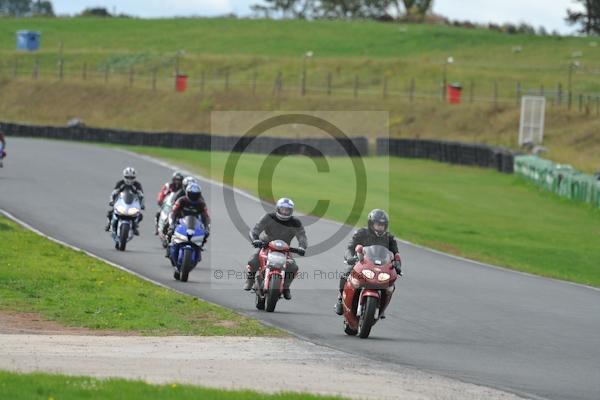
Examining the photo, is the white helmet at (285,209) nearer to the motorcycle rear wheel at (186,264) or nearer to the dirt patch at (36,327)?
the dirt patch at (36,327)

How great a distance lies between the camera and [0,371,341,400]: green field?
1017 centimetres

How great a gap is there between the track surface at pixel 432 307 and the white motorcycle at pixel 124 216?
36cm

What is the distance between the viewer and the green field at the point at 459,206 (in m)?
27.4

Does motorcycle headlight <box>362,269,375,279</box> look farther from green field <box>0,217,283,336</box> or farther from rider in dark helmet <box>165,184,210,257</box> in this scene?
rider in dark helmet <box>165,184,210,257</box>

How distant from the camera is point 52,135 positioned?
203ft

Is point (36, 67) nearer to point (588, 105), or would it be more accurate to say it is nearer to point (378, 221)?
point (588, 105)

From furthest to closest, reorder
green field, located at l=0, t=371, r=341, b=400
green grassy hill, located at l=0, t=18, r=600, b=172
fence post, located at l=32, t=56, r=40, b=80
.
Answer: fence post, located at l=32, t=56, r=40, b=80 < green grassy hill, located at l=0, t=18, r=600, b=172 < green field, located at l=0, t=371, r=341, b=400

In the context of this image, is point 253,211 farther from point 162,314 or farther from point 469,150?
point 469,150

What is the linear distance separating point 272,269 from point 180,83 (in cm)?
6618

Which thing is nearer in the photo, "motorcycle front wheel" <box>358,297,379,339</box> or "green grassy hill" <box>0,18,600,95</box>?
"motorcycle front wheel" <box>358,297,379,339</box>

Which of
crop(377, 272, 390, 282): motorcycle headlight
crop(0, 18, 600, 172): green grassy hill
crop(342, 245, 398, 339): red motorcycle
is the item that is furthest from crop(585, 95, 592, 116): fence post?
crop(377, 272, 390, 282): motorcycle headlight

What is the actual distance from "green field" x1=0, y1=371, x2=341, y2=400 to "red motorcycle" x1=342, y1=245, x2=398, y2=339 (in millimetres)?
4300

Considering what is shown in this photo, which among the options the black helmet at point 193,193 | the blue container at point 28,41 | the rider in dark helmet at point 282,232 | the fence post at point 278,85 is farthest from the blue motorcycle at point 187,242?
the blue container at point 28,41

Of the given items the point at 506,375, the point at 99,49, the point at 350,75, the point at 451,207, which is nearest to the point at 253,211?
the point at 451,207
